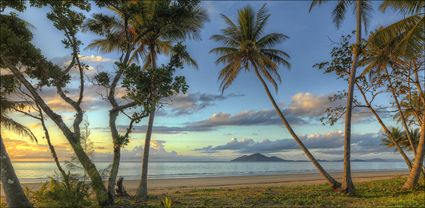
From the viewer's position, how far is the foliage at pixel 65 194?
9.97 meters

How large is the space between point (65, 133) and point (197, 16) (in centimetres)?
659

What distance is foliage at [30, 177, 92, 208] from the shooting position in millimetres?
9970

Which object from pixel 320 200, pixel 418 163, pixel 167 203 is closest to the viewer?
pixel 167 203

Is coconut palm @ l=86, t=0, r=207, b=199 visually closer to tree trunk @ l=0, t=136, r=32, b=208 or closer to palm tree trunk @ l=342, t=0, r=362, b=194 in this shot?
tree trunk @ l=0, t=136, r=32, b=208

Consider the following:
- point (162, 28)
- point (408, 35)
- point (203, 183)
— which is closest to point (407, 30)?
point (408, 35)

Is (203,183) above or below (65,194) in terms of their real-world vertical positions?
below

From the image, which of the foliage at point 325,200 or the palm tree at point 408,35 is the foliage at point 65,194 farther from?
the palm tree at point 408,35

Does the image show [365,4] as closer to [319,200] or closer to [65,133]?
[319,200]

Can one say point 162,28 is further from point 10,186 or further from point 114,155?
point 10,186

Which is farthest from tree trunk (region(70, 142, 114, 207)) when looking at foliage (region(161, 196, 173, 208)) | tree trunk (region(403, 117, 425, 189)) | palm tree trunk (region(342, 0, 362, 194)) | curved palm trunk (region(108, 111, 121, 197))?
tree trunk (region(403, 117, 425, 189))

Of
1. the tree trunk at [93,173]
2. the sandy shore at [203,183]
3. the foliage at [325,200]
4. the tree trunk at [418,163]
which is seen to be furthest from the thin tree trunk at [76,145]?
the tree trunk at [418,163]

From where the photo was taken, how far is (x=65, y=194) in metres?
10.0

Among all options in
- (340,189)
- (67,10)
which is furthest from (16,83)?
(340,189)

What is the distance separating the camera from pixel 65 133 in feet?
35.7
